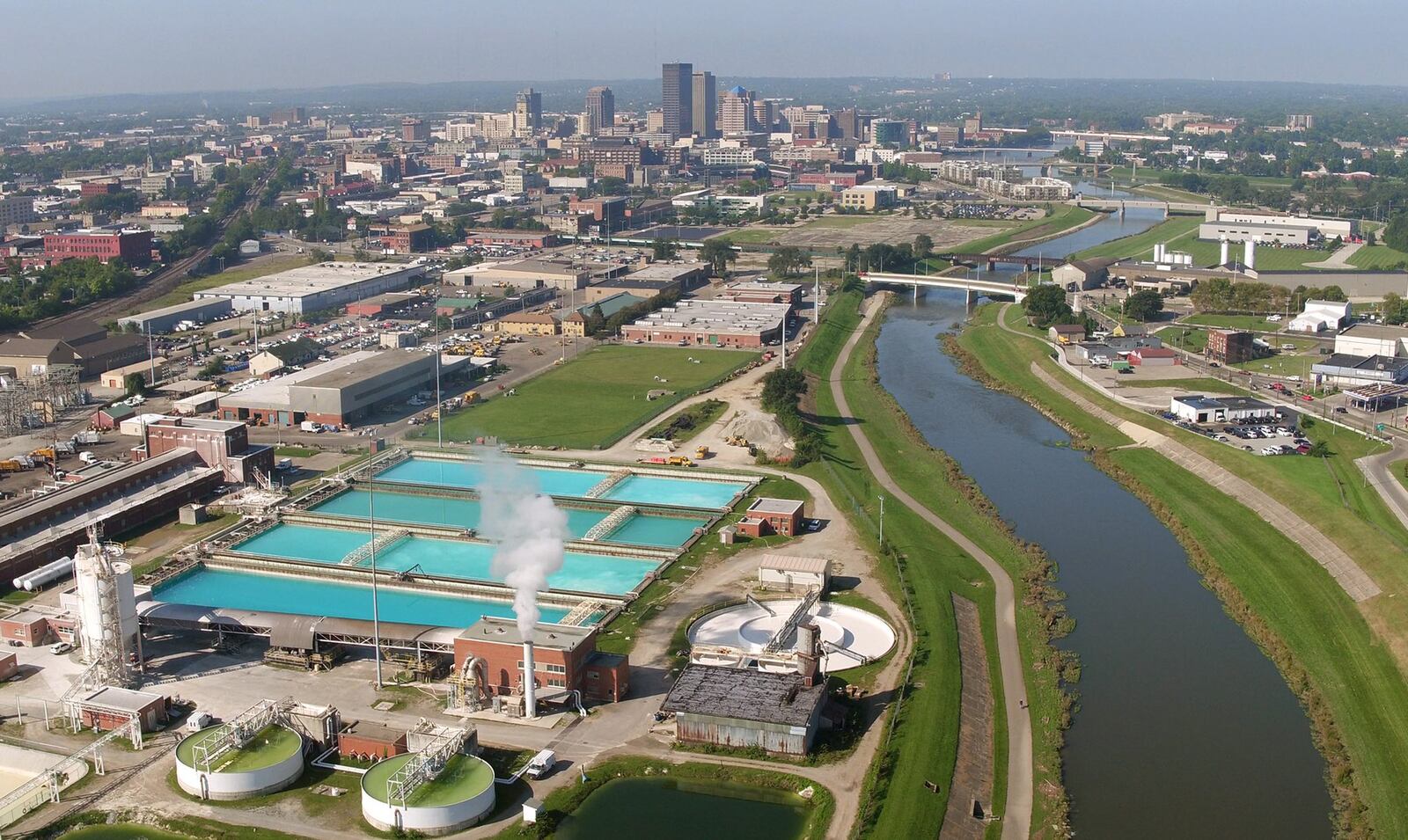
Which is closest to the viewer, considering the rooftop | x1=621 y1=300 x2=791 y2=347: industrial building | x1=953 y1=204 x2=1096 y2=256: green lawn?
the rooftop

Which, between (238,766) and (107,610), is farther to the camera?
(107,610)

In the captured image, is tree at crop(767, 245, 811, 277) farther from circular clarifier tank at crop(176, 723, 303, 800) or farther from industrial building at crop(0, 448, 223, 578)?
circular clarifier tank at crop(176, 723, 303, 800)

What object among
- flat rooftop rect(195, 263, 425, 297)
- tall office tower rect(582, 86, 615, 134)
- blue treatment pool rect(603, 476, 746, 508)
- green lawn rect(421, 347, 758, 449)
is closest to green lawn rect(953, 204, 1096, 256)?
flat rooftop rect(195, 263, 425, 297)

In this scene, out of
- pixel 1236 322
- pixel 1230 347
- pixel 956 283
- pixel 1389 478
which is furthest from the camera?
pixel 956 283

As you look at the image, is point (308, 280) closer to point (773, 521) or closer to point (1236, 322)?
point (773, 521)

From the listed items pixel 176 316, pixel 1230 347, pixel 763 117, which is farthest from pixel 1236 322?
pixel 763 117

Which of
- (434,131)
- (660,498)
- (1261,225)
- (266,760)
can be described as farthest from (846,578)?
(434,131)
